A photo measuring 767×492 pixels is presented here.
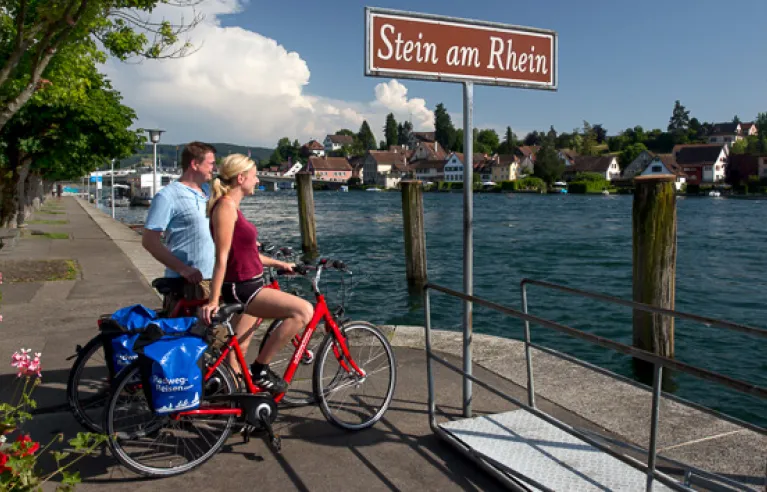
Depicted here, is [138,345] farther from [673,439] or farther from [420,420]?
[673,439]

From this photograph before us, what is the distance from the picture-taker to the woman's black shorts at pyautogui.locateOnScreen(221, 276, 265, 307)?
4047 mm

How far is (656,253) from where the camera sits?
812 cm

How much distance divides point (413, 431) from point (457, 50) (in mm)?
2429

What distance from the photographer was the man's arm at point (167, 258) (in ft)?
14.3

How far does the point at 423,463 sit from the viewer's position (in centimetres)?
380

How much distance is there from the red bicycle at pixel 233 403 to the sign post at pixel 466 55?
0.67m

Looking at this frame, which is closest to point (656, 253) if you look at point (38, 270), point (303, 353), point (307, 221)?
point (303, 353)

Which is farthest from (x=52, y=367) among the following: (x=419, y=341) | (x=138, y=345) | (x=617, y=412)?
(x=617, y=412)

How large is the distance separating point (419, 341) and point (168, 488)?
3356 millimetres

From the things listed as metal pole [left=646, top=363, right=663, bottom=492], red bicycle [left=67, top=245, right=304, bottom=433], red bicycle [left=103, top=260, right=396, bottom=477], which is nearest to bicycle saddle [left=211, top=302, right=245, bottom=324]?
red bicycle [left=103, top=260, right=396, bottom=477]

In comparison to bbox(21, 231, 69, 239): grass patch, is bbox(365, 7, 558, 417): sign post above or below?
above

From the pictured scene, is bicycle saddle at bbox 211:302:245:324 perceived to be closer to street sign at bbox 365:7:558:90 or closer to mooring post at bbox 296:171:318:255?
street sign at bbox 365:7:558:90

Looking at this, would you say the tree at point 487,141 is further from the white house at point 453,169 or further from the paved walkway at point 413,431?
the paved walkway at point 413,431

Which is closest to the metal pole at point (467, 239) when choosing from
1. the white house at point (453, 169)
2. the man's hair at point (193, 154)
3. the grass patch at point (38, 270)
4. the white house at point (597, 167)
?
the man's hair at point (193, 154)
